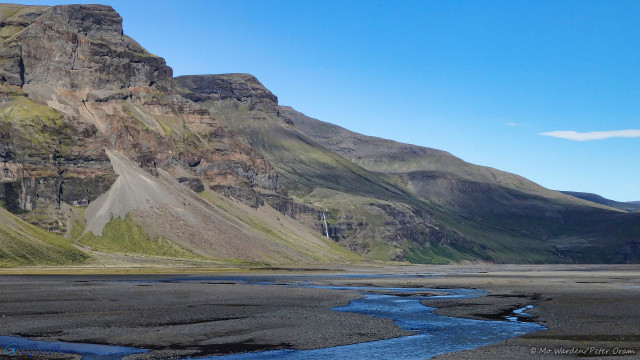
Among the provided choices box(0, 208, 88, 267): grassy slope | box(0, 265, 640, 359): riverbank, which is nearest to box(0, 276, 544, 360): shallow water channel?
box(0, 265, 640, 359): riverbank

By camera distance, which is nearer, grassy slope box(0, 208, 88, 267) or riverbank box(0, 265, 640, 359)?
riverbank box(0, 265, 640, 359)

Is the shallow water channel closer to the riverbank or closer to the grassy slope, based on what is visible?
the riverbank

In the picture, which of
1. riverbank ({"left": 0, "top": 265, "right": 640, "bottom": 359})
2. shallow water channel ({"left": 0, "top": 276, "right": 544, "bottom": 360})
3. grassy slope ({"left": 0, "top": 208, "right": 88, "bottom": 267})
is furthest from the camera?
grassy slope ({"left": 0, "top": 208, "right": 88, "bottom": 267})

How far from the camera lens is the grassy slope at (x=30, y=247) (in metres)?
164

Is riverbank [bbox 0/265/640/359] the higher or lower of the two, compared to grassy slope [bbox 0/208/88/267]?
higher

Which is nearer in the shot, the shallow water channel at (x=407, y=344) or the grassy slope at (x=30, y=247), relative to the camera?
the shallow water channel at (x=407, y=344)

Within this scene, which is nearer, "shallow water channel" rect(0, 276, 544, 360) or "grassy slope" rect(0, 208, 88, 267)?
"shallow water channel" rect(0, 276, 544, 360)

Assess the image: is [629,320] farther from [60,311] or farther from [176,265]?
[176,265]

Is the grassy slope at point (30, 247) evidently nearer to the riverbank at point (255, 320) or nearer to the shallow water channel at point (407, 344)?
the riverbank at point (255, 320)

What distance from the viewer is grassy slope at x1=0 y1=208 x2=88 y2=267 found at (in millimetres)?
164375

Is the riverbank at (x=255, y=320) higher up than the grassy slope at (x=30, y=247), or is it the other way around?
the riverbank at (x=255, y=320)

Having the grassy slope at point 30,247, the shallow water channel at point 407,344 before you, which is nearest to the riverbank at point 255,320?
the shallow water channel at point 407,344

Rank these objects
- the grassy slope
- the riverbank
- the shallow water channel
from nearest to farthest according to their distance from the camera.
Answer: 1. the shallow water channel
2. the riverbank
3. the grassy slope

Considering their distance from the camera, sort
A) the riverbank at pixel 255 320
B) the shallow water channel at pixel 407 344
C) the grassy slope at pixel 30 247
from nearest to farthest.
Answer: the shallow water channel at pixel 407 344 < the riverbank at pixel 255 320 < the grassy slope at pixel 30 247
